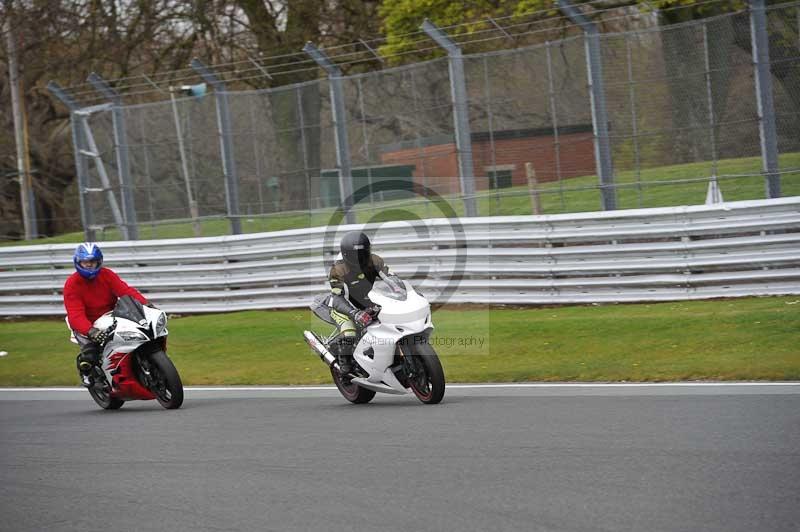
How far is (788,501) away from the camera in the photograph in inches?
217

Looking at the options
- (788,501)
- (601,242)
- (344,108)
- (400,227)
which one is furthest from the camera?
(344,108)

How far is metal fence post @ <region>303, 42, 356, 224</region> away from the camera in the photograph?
58.0ft

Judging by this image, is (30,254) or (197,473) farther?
(30,254)

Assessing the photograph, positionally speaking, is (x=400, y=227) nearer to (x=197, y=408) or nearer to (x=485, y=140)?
(x=485, y=140)

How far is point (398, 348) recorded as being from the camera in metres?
9.64

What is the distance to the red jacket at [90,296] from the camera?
11117mm

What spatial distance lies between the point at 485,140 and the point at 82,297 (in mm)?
7071

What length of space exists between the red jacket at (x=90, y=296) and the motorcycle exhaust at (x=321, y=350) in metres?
1.71

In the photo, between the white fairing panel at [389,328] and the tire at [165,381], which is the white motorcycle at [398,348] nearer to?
the white fairing panel at [389,328]

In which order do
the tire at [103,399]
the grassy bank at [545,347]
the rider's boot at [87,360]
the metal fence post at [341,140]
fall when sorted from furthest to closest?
the metal fence post at [341,140], the tire at [103,399], the rider's boot at [87,360], the grassy bank at [545,347]

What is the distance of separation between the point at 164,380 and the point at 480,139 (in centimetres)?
725

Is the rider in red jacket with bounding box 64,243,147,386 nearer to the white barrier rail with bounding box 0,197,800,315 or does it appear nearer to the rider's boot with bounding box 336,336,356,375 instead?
the rider's boot with bounding box 336,336,356,375

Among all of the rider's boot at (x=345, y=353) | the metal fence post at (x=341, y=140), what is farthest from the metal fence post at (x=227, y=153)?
the rider's boot at (x=345, y=353)

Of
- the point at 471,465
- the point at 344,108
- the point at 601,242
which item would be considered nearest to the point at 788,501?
the point at 471,465
